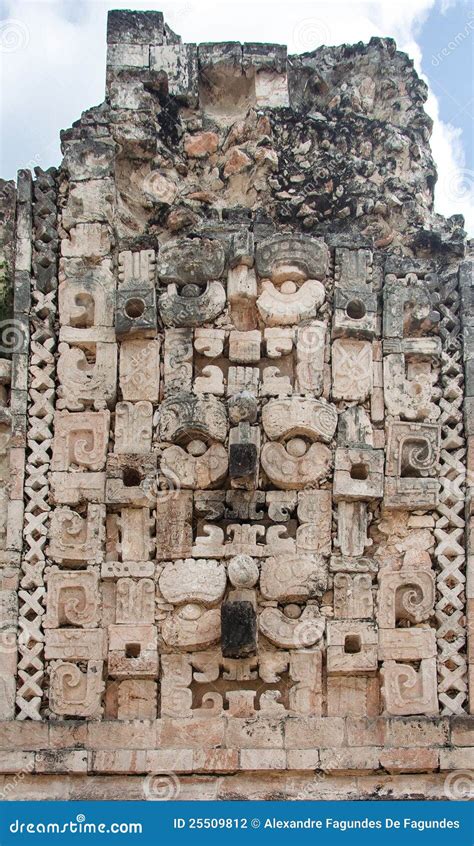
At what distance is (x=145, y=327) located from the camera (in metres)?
8.41

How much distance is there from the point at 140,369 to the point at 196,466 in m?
0.80

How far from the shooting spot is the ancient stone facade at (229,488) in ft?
25.3

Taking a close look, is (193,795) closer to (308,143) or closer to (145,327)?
(145,327)

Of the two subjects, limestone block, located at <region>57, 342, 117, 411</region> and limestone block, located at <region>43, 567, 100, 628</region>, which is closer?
limestone block, located at <region>43, 567, 100, 628</region>

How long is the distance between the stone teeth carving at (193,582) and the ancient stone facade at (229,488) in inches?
0.6

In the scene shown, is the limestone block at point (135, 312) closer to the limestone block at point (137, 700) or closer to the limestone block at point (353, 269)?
the limestone block at point (353, 269)

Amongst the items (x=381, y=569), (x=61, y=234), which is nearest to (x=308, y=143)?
(x=61, y=234)

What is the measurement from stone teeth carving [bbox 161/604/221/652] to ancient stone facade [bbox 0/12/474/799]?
0.01 meters

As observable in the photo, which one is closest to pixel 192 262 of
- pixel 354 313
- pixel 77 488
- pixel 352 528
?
pixel 354 313

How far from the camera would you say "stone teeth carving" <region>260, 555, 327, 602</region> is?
795 cm

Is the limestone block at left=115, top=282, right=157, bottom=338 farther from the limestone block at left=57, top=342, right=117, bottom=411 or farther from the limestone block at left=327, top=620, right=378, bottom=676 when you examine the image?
the limestone block at left=327, top=620, right=378, bottom=676

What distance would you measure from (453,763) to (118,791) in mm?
2083

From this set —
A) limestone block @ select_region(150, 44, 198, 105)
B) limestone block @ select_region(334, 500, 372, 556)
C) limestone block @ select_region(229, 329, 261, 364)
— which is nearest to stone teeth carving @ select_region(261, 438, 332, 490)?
limestone block @ select_region(334, 500, 372, 556)

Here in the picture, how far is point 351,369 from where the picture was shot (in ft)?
27.6
